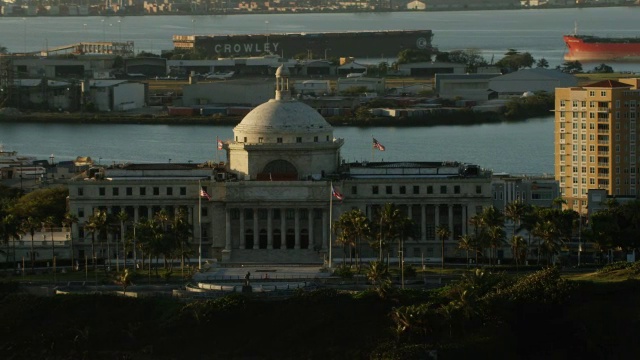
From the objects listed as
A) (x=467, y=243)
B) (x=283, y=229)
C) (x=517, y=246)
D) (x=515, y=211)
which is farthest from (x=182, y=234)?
(x=515, y=211)

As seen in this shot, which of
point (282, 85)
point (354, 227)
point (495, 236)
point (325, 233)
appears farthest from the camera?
point (282, 85)

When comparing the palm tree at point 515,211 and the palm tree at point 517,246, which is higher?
the palm tree at point 515,211

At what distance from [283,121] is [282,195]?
3671 mm

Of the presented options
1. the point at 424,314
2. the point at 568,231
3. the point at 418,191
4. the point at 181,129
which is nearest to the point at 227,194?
the point at 418,191

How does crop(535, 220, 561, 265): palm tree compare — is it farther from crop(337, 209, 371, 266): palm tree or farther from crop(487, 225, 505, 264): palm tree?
crop(337, 209, 371, 266): palm tree

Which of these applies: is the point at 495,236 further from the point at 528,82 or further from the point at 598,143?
the point at 528,82

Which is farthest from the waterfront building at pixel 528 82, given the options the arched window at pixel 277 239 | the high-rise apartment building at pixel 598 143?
the arched window at pixel 277 239

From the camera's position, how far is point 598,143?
101938 mm

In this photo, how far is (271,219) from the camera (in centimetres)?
8962

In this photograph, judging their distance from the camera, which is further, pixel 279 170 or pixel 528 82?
pixel 528 82

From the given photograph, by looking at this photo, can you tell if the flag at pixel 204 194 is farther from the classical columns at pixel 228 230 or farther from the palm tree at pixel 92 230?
the palm tree at pixel 92 230

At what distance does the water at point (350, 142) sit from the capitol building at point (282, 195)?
27.1 metres

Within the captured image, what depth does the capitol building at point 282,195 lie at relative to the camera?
293 ft

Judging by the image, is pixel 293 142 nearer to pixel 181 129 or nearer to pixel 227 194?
pixel 227 194
